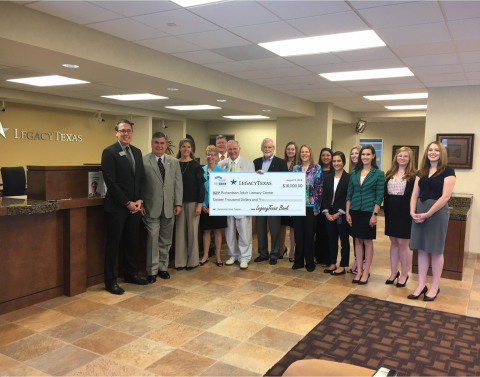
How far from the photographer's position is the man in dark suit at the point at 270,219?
5.48 m

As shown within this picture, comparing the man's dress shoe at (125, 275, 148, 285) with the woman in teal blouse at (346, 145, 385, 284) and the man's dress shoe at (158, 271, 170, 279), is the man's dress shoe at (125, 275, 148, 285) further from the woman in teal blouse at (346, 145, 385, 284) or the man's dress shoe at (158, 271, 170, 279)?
the woman in teal blouse at (346, 145, 385, 284)

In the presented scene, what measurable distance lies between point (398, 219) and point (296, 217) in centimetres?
132

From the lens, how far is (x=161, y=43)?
5070mm

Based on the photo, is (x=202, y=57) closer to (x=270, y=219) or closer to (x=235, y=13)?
(x=235, y=13)

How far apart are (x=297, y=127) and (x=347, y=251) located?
5.89m

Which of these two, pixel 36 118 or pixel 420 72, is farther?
pixel 36 118

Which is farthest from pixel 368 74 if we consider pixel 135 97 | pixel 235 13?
→ pixel 135 97

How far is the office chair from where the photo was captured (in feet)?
25.8

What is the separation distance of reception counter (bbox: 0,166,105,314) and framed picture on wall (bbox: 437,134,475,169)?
6.05 m

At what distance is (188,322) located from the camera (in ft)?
12.0

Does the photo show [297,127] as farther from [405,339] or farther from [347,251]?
[405,339]

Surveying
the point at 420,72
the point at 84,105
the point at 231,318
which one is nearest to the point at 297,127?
the point at 420,72

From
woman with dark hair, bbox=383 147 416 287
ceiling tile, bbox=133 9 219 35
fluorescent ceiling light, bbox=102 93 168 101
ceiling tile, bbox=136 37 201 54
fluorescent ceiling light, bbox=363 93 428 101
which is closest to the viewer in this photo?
ceiling tile, bbox=133 9 219 35

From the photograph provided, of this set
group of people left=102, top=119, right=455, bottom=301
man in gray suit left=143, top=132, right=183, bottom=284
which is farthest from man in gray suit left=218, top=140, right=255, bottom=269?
man in gray suit left=143, top=132, right=183, bottom=284
